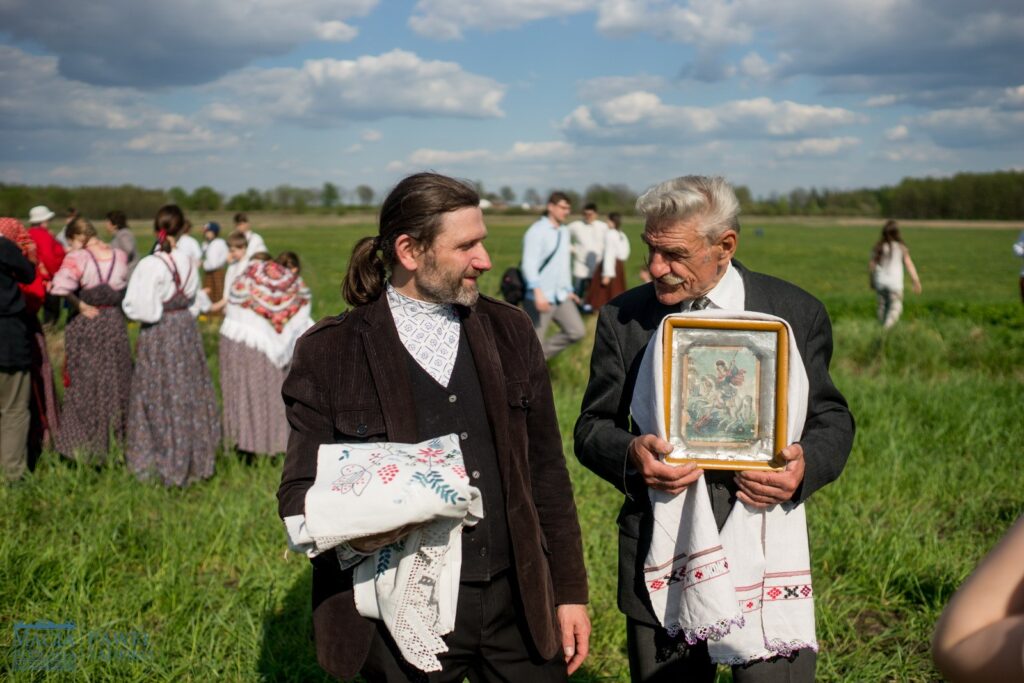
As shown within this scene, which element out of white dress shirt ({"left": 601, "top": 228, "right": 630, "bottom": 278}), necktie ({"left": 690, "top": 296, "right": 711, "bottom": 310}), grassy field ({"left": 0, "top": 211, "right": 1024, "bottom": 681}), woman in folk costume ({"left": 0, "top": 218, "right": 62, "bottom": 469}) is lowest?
grassy field ({"left": 0, "top": 211, "right": 1024, "bottom": 681})

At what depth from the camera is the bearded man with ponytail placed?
7.98 ft

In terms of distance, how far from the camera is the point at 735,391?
2.39m

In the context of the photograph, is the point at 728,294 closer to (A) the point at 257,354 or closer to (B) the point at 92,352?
(A) the point at 257,354

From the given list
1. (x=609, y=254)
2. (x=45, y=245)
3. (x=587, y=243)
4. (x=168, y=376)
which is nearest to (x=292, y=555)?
(x=168, y=376)

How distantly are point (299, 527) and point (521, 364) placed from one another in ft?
2.71

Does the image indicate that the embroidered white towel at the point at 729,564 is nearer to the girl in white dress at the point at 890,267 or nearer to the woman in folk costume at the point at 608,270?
the woman in folk costume at the point at 608,270

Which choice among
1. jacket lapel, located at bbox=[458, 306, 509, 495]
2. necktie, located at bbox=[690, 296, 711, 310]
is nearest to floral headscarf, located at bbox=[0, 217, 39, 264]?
jacket lapel, located at bbox=[458, 306, 509, 495]

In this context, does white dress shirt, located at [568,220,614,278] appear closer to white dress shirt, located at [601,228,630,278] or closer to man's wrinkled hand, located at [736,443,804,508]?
white dress shirt, located at [601,228,630,278]

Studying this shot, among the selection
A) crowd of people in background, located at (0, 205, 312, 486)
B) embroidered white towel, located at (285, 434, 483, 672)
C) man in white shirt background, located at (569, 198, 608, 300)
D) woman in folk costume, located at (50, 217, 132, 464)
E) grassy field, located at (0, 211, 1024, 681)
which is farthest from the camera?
man in white shirt background, located at (569, 198, 608, 300)

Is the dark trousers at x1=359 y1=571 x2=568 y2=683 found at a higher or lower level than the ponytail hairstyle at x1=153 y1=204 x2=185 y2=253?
lower

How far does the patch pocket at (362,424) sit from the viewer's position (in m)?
2.42

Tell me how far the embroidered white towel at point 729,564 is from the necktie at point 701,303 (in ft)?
0.59

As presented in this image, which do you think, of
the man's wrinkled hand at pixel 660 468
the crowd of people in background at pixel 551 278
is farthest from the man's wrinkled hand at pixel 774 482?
the crowd of people in background at pixel 551 278

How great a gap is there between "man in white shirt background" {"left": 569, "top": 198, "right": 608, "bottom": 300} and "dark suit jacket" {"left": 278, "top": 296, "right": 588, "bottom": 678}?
13.6 m
